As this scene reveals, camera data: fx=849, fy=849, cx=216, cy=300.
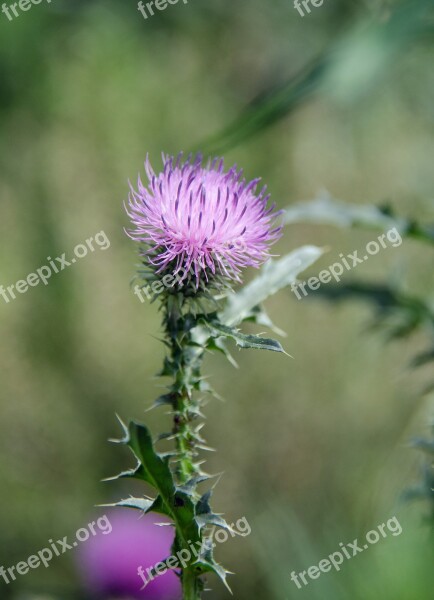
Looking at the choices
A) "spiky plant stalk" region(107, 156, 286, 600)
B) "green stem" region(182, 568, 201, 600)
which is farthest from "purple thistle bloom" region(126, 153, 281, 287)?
"green stem" region(182, 568, 201, 600)

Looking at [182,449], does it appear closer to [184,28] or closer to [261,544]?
[261,544]

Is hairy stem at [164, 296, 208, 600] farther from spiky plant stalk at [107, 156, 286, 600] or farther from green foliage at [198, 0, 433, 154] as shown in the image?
green foliage at [198, 0, 433, 154]

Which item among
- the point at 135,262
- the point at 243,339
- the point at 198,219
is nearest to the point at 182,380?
the point at 243,339

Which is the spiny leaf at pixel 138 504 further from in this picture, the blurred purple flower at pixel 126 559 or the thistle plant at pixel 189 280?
the blurred purple flower at pixel 126 559

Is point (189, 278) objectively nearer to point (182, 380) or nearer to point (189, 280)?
point (189, 280)

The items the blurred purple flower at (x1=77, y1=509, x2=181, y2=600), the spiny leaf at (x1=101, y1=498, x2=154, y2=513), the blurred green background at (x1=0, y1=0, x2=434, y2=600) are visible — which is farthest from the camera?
the blurred green background at (x1=0, y1=0, x2=434, y2=600)

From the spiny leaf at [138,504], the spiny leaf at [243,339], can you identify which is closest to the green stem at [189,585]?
the spiny leaf at [138,504]

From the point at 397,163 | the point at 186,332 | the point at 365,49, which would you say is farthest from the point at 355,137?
the point at 186,332
